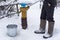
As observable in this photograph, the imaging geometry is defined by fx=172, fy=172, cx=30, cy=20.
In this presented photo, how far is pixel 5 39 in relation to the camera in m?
3.37

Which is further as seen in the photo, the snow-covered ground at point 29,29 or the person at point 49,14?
the snow-covered ground at point 29,29

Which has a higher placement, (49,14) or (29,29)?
(49,14)

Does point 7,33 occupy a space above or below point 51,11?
below

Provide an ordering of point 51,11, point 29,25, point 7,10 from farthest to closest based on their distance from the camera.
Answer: point 7,10 < point 29,25 < point 51,11

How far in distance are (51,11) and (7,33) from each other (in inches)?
40.6

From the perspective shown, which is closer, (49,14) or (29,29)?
(49,14)

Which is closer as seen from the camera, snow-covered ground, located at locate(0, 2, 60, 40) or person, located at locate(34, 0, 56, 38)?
person, located at locate(34, 0, 56, 38)

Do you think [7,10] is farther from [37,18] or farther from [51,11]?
[51,11]

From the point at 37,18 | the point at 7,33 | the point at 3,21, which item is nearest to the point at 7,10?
the point at 3,21

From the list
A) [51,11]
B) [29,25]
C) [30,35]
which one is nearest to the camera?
[51,11]

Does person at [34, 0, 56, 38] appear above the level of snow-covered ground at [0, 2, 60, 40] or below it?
above

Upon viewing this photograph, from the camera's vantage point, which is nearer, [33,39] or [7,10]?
[33,39]

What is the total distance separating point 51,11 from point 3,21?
1599 mm

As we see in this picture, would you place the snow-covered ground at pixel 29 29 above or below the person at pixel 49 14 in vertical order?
below
